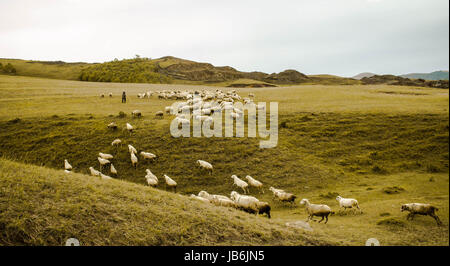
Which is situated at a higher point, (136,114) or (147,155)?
(136,114)

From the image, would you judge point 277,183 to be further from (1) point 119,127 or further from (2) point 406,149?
(1) point 119,127

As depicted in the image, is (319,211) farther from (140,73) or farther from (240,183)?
(140,73)

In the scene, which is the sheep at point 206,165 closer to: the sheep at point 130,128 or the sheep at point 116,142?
the sheep at point 116,142

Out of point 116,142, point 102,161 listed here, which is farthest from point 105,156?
point 116,142

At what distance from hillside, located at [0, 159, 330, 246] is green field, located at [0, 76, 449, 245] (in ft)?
0.10

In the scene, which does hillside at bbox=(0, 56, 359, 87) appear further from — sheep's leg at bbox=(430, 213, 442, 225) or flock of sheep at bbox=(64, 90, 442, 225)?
sheep's leg at bbox=(430, 213, 442, 225)

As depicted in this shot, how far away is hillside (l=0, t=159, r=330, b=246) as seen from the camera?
231 inches

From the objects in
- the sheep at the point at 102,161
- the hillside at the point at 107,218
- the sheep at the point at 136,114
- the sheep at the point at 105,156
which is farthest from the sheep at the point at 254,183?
the sheep at the point at 136,114

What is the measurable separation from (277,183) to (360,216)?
552cm

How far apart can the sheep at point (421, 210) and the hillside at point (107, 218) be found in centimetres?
500

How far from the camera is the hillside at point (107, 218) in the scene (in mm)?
5875

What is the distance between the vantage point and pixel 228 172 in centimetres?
1705

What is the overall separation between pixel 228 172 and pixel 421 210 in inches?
402

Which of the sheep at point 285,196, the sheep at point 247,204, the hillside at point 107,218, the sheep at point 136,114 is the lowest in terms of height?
the sheep at point 285,196
